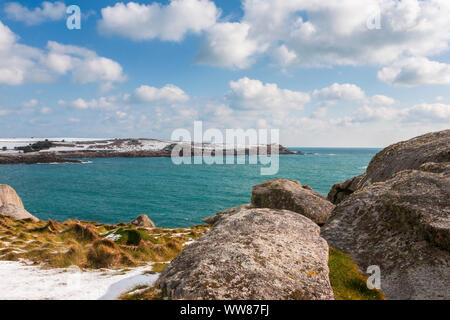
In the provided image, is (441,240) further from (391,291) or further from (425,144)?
(425,144)

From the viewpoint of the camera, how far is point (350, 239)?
10.5 m

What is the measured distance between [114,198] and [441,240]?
70331 mm

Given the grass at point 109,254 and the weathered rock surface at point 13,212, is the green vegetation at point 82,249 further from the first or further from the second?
the weathered rock surface at point 13,212

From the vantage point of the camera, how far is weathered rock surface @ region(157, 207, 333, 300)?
7.02 meters

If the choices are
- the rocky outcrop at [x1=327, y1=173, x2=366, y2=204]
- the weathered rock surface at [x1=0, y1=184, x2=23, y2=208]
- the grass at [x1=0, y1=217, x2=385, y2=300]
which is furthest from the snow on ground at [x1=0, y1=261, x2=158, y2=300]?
the weathered rock surface at [x1=0, y1=184, x2=23, y2=208]

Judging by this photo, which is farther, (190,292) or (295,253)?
(295,253)

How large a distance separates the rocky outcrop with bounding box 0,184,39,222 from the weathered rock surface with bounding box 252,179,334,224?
82.5 feet

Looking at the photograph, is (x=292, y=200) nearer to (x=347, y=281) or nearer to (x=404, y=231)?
(x=404, y=231)

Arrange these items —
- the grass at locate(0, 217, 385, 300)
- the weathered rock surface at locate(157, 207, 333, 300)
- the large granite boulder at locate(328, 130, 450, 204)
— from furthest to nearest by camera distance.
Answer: the large granite boulder at locate(328, 130, 450, 204) < the grass at locate(0, 217, 385, 300) < the weathered rock surface at locate(157, 207, 333, 300)

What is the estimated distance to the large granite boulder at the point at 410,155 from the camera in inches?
535

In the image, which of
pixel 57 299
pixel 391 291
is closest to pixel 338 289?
pixel 391 291

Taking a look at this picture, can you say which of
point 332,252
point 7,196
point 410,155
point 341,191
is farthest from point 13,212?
point 410,155

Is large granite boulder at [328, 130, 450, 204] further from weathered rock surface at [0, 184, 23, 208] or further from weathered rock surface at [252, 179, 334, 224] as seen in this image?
weathered rock surface at [0, 184, 23, 208]

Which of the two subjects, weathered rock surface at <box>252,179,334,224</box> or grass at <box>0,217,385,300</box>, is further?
weathered rock surface at <box>252,179,334,224</box>
